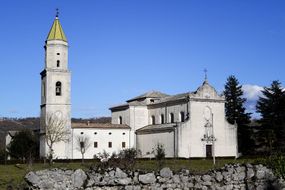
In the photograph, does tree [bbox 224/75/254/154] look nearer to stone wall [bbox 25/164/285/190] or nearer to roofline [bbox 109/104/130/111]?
roofline [bbox 109/104/130/111]

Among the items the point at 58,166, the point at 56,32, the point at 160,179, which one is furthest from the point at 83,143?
the point at 160,179

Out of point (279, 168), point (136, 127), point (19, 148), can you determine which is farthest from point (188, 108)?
point (279, 168)

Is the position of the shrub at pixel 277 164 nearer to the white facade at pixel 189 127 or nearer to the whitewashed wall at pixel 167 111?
the white facade at pixel 189 127

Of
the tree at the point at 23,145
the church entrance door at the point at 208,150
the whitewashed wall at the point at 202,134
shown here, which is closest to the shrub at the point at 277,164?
the whitewashed wall at the point at 202,134

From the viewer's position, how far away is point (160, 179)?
15.9 metres

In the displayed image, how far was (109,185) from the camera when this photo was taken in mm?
15398

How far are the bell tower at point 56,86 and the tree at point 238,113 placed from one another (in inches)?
990

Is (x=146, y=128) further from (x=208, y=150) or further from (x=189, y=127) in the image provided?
(x=208, y=150)

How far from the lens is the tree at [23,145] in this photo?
6197 cm

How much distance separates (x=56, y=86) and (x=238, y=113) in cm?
2874

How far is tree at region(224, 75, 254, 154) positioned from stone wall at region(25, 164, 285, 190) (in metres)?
52.4

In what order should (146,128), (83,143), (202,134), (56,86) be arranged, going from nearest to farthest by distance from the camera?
(202,134)
(83,143)
(56,86)
(146,128)

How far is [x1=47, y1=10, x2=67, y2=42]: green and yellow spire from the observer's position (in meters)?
64.5

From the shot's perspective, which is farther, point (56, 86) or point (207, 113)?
point (207, 113)
